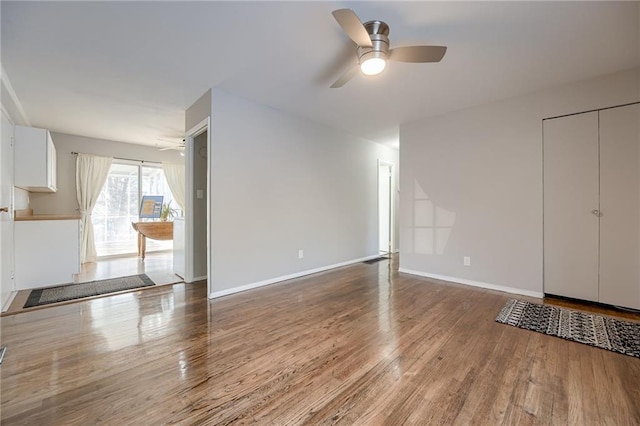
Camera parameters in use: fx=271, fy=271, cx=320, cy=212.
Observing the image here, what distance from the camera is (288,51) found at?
231 centimetres

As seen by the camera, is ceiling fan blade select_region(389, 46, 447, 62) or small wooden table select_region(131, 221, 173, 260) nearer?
ceiling fan blade select_region(389, 46, 447, 62)

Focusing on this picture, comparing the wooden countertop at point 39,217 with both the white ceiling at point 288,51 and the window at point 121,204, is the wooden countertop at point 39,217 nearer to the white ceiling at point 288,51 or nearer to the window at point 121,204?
the white ceiling at point 288,51

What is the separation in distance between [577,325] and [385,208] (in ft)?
12.9

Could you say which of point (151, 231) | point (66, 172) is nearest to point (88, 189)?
point (66, 172)

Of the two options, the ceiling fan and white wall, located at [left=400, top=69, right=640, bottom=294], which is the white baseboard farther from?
the ceiling fan

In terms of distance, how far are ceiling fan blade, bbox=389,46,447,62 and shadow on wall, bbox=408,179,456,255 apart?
229 centimetres

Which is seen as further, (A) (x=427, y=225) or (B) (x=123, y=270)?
(B) (x=123, y=270)

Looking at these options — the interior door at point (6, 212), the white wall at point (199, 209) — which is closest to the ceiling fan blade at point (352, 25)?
the white wall at point (199, 209)

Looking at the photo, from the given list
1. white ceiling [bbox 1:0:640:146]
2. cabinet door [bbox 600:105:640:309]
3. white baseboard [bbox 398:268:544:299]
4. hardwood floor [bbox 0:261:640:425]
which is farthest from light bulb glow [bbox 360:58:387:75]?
white baseboard [bbox 398:268:544:299]

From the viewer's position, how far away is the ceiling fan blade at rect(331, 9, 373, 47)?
5.16 feet

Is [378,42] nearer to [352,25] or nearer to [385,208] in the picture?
[352,25]

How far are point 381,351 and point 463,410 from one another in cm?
63

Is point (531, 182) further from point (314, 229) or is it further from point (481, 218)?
point (314, 229)

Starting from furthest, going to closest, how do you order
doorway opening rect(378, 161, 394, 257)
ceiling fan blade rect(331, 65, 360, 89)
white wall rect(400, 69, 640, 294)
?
1. doorway opening rect(378, 161, 394, 257)
2. white wall rect(400, 69, 640, 294)
3. ceiling fan blade rect(331, 65, 360, 89)
